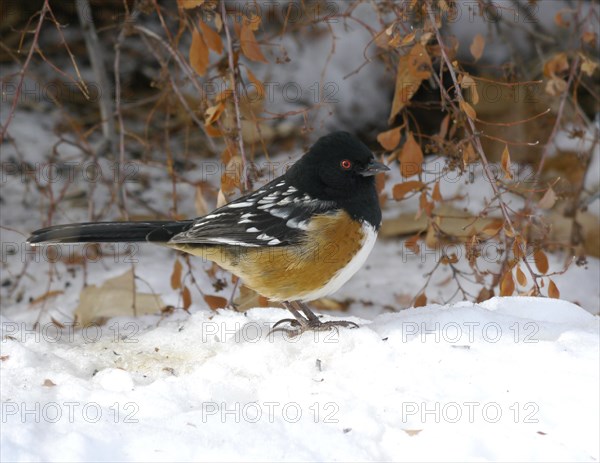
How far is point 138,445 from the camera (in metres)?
2.23

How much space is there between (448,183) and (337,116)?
98 centimetres

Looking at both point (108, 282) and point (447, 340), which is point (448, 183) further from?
point (447, 340)

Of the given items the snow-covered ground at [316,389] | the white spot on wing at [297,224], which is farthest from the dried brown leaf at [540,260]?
the white spot on wing at [297,224]

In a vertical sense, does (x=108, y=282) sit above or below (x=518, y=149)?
below

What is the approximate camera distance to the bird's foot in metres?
3.09

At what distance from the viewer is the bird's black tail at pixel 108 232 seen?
319 cm

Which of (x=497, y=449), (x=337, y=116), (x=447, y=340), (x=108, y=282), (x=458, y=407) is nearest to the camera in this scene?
(x=497, y=449)

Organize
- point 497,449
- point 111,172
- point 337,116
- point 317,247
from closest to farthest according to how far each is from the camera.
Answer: point 497,449 < point 317,247 < point 111,172 < point 337,116

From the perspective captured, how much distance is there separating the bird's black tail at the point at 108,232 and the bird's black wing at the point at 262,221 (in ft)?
0.19

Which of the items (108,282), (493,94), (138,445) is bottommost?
(138,445)

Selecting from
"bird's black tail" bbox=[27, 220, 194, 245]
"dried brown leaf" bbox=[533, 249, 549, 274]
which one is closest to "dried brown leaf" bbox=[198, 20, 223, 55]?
"bird's black tail" bbox=[27, 220, 194, 245]

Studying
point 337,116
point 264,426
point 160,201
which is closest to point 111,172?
point 160,201

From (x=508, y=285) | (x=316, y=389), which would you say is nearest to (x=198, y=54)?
(x=316, y=389)

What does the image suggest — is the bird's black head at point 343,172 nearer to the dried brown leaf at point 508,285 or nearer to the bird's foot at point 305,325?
the bird's foot at point 305,325
